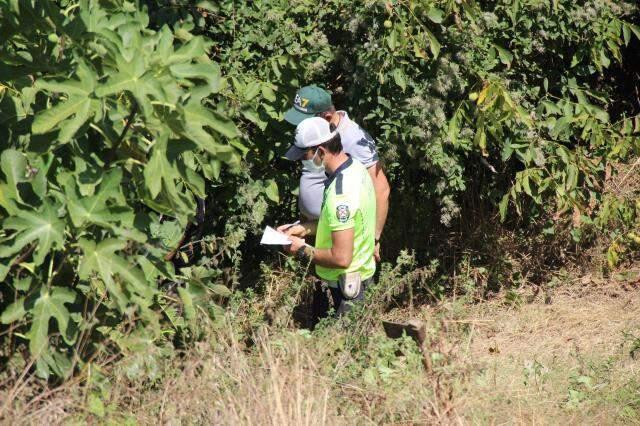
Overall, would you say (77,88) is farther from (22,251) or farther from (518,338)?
(518,338)

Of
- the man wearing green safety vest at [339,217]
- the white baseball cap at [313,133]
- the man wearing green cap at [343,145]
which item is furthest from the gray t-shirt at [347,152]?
the white baseball cap at [313,133]

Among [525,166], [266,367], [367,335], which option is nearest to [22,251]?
[266,367]

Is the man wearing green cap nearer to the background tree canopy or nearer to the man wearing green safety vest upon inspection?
the background tree canopy

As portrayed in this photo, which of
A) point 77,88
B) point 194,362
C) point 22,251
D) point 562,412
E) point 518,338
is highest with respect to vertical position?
point 77,88

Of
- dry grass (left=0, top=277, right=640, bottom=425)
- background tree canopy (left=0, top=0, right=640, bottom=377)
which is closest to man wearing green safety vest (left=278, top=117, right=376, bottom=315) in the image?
dry grass (left=0, top=277, right=640, bottom=425)

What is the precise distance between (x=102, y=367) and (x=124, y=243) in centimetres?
67

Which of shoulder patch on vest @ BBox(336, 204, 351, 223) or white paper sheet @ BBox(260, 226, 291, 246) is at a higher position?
shoulder patch on vest @ BBox(336, 204, 351, 223)

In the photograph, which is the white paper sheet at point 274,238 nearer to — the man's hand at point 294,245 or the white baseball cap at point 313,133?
the man's hand at point 294,245

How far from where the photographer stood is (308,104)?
19.4ft

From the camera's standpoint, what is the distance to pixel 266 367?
4.43 meters

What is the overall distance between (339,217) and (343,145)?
92 cm

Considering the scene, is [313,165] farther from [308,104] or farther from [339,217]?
[308,104]

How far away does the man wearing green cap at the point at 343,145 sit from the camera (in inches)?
233

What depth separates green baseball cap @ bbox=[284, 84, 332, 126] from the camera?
5910 millimetres
